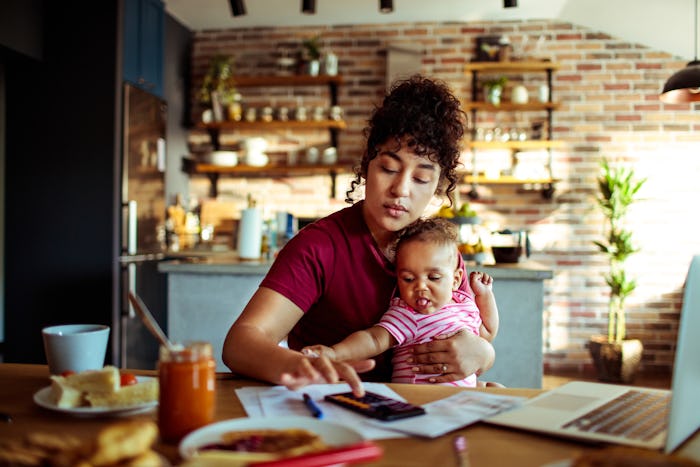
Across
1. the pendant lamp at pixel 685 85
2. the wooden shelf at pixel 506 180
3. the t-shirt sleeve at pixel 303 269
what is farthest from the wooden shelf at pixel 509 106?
the t-shirt sleeve at pixel 303 269

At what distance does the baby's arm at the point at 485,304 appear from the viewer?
5.70 feet

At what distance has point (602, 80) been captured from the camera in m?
5.19

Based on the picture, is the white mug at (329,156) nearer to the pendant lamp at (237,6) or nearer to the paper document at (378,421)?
the pendant lamp at (237,6)

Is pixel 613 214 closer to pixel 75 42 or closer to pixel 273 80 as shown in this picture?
pixel 273 80

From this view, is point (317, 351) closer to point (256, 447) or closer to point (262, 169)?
point (256, 447)

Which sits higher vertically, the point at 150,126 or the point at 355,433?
the point at 150,126

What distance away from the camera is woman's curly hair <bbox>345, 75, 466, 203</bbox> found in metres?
1.58

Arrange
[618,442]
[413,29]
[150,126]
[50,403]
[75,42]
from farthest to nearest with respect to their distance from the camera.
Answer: [413,29], [150,126], [75,42], [50,403], [618,442]

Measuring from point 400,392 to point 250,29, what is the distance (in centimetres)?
504

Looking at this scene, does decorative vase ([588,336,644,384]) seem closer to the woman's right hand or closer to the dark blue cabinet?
the dark blue cabinet

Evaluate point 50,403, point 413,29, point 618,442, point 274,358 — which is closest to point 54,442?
point 50,403

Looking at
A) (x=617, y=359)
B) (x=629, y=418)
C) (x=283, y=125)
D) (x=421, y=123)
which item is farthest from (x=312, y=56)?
(x=629, y=418)

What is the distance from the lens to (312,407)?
102cm

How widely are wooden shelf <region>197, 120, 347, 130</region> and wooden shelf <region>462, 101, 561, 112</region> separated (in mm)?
1106
